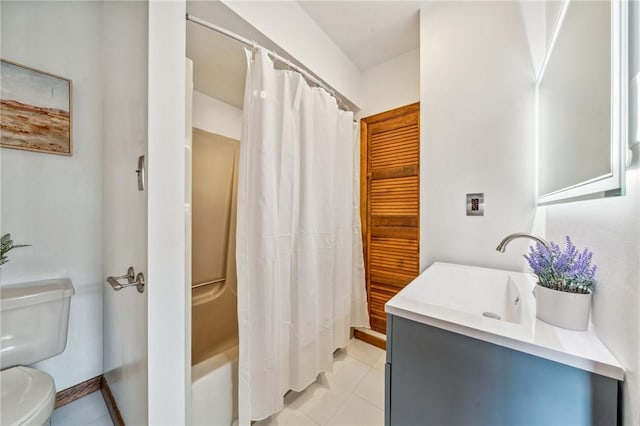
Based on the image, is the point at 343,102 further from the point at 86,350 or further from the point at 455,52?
the point at 86,350

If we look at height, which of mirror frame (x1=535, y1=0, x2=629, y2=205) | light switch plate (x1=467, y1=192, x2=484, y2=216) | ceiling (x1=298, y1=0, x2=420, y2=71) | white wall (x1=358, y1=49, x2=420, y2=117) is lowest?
light switch plate (x1=467, y1=192, x2=484, y2=216)

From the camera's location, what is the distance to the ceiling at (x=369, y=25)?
1.42 meters

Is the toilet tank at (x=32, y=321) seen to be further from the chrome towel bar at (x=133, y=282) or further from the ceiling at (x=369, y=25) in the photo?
the ceiling at (x=369, y=25)

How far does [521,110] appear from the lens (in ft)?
3.83

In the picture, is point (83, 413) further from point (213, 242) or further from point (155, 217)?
point (155, 217)

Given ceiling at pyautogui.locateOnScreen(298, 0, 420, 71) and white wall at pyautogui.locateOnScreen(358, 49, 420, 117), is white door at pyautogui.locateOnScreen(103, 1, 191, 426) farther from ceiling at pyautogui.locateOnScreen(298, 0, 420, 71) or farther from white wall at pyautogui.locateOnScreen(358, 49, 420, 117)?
white wall at pyautogui.locateOnScreen(358, 49, 420, 117)

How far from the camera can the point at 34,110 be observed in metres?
1.19

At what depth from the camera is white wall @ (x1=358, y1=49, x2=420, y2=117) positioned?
5.82ft

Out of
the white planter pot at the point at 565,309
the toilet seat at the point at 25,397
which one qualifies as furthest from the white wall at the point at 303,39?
the toilet seat at the point at 25,397

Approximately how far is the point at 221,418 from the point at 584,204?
1688 mm

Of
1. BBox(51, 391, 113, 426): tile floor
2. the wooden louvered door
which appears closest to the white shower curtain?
the wooden louvered door

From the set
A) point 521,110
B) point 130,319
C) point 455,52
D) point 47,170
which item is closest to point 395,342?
point 130,319

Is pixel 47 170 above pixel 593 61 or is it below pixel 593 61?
below

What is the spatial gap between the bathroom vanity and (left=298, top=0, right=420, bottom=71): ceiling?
5.86ft
